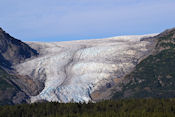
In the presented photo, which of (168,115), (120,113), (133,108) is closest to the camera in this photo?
(168,115)

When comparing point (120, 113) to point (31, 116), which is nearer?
point (120, 113)

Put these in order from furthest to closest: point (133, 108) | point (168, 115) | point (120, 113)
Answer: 1. point (133, 108)
2. point (120, 113)
3. point (168, 115)

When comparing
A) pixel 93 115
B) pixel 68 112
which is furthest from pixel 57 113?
pixel 93 115

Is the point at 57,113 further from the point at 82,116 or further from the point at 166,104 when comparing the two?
the point at 166,104

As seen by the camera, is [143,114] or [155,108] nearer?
[143,114]

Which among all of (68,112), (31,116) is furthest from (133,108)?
(31,116)

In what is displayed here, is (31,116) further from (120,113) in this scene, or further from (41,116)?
(120,113)

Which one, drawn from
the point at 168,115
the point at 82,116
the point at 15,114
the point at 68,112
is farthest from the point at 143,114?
the point at 15,114

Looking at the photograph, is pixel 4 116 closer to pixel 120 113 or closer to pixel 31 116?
pixel 31 116
